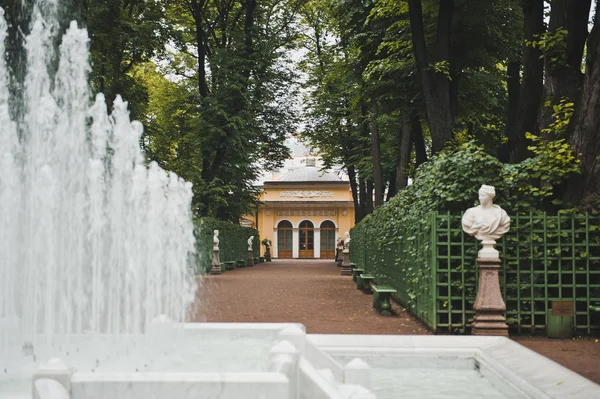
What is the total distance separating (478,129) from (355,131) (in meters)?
9.29

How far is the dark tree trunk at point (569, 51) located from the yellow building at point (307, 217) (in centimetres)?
4531

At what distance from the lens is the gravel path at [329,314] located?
7969 mm

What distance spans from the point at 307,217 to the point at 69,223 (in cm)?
4691

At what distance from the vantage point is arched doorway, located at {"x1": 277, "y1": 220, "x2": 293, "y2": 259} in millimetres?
58188

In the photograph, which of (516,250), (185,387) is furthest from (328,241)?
(185,387)

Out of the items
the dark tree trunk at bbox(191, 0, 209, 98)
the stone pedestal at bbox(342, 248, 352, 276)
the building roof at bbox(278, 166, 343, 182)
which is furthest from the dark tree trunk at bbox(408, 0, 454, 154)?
the building roof at bbox(278, 166, 343, 182)

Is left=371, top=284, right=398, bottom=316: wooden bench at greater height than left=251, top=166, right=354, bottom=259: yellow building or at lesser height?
lesser

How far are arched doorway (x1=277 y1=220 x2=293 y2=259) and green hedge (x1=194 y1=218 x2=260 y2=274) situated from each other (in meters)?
19.2

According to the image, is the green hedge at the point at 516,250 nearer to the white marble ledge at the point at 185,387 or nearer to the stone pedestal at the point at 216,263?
the white marble ledge at the point at 185,387

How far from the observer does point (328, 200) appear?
57.6 metres

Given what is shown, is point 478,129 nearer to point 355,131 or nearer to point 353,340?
point 355,131

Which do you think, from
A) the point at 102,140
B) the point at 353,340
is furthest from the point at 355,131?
the point at 353,340

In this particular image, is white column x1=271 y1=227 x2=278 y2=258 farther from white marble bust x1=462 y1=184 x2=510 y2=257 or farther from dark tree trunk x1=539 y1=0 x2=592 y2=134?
white marble bust x1=462 y1=184 x2=510 y2=257

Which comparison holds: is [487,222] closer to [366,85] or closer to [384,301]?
[384,301]
